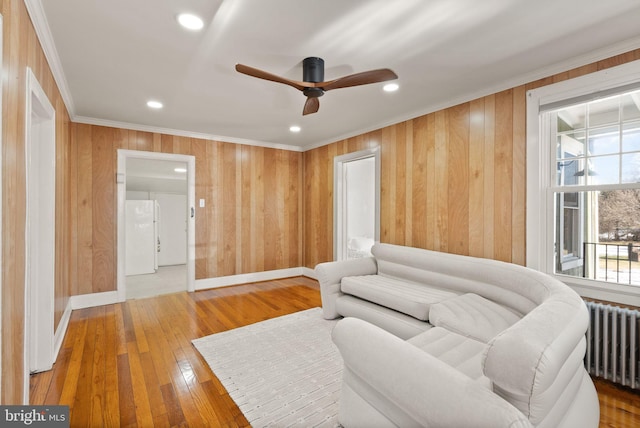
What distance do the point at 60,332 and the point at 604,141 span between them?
520 cm

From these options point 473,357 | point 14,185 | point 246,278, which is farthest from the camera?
point 246,278

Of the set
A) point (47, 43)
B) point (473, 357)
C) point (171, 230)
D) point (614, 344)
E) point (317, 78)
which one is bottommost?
point (614, 344)

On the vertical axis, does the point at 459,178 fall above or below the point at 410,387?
above

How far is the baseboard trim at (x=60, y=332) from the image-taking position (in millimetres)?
2623

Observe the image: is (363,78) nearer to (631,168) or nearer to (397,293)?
(397,293)

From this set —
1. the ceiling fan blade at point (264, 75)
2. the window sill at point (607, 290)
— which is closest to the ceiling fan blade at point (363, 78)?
the ceiling fan blade at point (264, 75)

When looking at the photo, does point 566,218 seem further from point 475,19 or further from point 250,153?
point 250,153

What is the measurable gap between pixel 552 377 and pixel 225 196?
4.76m

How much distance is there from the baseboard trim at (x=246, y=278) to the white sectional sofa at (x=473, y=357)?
2981 millimetres

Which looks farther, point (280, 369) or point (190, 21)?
point (280, 369)

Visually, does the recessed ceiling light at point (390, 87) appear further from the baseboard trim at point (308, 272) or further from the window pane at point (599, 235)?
the baseboard trim at point (308, 272)

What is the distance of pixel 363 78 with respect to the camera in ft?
7.36

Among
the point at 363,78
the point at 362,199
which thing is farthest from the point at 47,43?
the point at 362,199

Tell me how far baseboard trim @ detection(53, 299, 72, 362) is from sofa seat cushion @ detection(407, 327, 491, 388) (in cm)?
300
